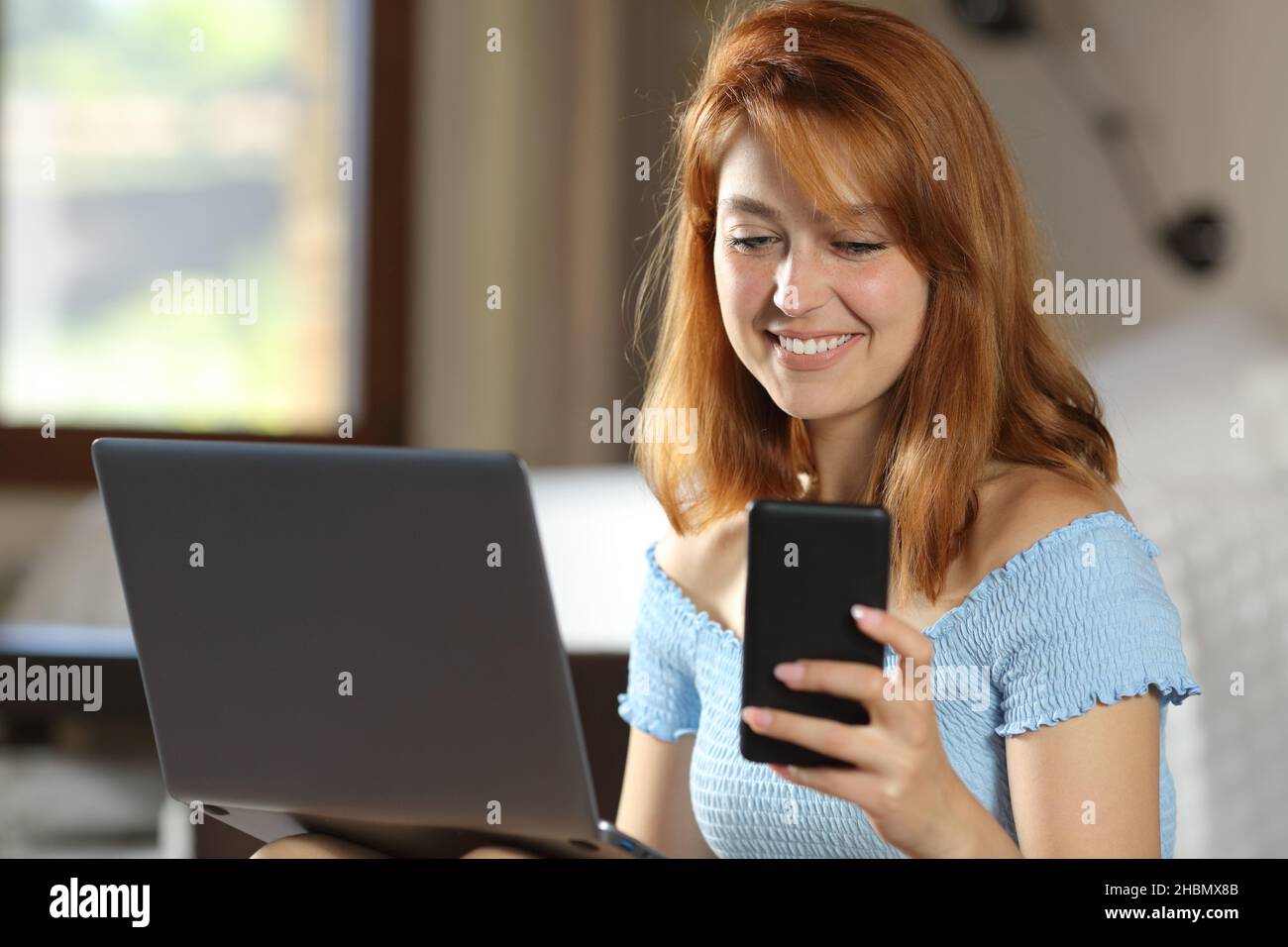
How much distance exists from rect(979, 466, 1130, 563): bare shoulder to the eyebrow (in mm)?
207

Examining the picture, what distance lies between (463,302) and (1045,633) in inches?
101

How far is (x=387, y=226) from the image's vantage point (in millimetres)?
3361

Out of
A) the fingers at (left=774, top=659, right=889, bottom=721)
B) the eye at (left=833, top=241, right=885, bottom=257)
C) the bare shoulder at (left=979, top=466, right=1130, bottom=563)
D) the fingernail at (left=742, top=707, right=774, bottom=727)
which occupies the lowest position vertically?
the fingernail at (left=742, top=707, right=774, bottom=727)

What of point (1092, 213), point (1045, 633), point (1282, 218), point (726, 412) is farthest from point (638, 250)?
point (1045, 633)

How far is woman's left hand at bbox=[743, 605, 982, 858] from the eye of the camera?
745mm

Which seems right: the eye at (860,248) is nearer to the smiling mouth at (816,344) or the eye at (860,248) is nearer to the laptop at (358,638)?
the smiling mouth at (816,344)

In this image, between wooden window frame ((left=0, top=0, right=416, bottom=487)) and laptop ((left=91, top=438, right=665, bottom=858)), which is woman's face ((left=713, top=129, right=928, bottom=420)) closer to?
laptop ((left=91, top=438, right=665, bottom=858))

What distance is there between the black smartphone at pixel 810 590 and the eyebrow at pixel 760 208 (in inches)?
11.8

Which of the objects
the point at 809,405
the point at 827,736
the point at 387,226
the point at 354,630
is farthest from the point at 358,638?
the point at 387,226

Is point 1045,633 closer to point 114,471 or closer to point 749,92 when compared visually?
point 749,92

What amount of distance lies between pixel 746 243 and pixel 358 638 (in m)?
0.41

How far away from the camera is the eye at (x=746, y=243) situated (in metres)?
1.04

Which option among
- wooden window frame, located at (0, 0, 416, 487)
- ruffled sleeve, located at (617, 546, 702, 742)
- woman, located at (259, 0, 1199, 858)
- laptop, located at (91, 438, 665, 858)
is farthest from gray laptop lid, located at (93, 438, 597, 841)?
wooden window frame, located at (0, 0, 416, 487)

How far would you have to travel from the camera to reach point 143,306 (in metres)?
3.18
